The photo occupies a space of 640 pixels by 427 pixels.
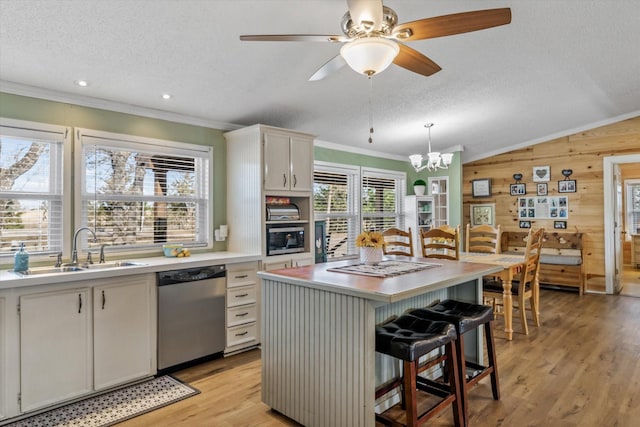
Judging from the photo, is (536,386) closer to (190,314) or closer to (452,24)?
(452,24)

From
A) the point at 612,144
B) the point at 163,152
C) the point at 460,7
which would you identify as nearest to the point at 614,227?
the point at 612,144

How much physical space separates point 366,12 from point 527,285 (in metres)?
3.88

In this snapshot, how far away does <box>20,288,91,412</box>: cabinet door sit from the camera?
252 centimetres

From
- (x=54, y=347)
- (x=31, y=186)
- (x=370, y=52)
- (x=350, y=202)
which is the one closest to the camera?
(x=370, y=52)

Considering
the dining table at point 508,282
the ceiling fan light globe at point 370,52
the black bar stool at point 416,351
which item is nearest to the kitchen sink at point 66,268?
the black bar stool at point 416,351

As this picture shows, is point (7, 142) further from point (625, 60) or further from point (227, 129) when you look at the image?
point (625, 60)

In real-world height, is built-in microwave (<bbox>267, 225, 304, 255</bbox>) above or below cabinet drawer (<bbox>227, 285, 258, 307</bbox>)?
above

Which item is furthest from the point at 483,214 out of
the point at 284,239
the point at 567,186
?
the point at 284,239

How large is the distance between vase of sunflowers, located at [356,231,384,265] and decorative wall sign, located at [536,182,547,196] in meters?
4.80

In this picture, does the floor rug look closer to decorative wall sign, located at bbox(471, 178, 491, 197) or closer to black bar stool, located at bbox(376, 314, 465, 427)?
black bar stool, located at bbox(376, 314, 465, 427)

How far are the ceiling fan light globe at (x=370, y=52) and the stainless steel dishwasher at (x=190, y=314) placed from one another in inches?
86.8

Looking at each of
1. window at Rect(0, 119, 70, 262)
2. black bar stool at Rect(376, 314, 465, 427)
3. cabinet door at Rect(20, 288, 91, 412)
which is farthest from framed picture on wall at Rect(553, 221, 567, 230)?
window at Rect(0, 119, 70, 262)

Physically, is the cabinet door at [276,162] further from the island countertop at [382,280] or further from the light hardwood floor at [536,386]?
the light hardwood floor at [536,386]

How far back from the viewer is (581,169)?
6.21 meters
